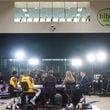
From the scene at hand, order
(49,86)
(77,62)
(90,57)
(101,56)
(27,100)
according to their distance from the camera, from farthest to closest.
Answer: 1. (77,62)
2. (90,57)
3. (101,56)
4. (27,100)
5. (49,86)

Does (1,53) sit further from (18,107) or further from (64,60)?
(18,107)

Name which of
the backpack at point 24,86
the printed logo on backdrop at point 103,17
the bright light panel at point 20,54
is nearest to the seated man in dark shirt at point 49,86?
the backpack at point 24,86

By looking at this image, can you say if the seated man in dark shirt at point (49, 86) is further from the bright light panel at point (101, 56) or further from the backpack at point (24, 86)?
the bright light panel at point (101, 56)

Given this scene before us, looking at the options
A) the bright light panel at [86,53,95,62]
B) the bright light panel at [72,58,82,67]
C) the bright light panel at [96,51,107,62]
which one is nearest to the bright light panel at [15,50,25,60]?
the bright light panel at [72,58,82,67]

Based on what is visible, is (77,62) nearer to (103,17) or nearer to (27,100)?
(103,17)

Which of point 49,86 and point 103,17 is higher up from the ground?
point 103,17

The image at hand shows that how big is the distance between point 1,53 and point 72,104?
4709mm

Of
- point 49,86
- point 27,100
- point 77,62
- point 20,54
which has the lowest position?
point 27,100

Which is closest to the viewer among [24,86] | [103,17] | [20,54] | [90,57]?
[24,86]

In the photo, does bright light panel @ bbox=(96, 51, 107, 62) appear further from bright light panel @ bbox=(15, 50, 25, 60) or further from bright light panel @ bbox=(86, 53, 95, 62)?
bright light panel @ bbox=(15, 50, 25, 60)

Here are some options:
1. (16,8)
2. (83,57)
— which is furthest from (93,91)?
(16,8)

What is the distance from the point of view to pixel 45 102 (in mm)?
10258

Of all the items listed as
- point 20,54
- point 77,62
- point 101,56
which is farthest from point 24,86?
point 77,62

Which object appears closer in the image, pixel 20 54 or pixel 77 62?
pixel 20 54
